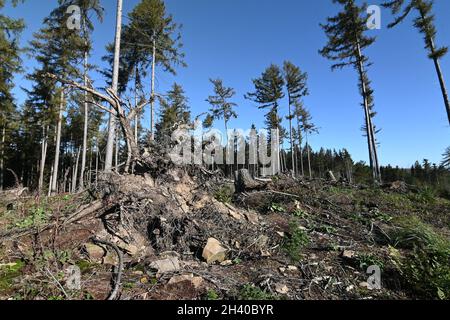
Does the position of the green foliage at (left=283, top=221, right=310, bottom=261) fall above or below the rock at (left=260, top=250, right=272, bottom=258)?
above

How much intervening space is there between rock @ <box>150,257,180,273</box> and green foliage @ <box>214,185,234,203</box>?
299 cm

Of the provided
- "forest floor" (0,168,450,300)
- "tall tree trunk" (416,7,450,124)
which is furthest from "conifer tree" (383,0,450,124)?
"forest floor" (0,168,450,300)

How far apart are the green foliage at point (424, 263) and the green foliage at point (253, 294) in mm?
2224

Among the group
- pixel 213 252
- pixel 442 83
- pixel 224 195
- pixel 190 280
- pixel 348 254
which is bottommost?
pixel 190 280

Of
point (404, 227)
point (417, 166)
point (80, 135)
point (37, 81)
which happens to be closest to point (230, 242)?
point (404, 227)

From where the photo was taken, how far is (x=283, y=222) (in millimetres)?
6305

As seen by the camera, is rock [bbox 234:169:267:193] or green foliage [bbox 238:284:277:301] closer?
green foliage [bbox 238:284:277:301]

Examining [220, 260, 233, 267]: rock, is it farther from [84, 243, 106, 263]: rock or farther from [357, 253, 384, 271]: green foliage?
[357, 253, 384, 271]: green foliage

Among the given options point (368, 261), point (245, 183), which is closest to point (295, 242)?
point (368, 261)

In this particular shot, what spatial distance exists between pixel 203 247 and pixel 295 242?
1820mm

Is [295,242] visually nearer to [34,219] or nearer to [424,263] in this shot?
[424,263]

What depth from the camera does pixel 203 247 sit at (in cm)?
475

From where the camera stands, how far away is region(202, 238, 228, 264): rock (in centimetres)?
452

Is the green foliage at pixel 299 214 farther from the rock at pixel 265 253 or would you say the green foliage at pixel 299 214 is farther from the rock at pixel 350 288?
the rock at pixel 350 288
